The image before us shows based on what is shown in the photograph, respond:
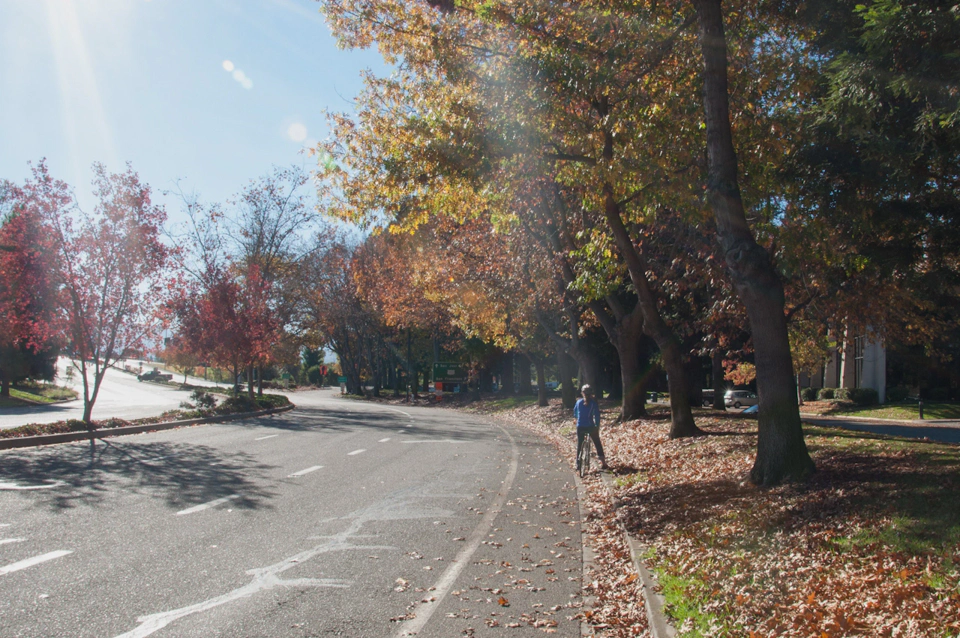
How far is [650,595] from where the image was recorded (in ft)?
20.1

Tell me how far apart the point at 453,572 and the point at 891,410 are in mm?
33985

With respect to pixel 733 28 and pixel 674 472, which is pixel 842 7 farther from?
pixel 674 472

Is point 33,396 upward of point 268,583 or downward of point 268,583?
downward

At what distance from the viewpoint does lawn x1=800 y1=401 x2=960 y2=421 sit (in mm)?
32875

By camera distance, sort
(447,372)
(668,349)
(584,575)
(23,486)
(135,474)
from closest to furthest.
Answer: (584,575), (23,486), (135,474), (668,349), (447,372)

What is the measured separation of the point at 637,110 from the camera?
12.2 metres

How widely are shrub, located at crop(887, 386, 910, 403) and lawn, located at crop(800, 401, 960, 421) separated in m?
2.09

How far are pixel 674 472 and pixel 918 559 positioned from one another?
6.49 meters

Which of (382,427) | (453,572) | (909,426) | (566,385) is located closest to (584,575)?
(453,572)

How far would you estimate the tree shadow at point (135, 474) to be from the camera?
396 inches

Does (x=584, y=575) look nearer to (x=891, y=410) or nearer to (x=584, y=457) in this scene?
(x=584, y=457)

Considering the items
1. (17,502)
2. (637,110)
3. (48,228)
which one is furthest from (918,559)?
(48,228)

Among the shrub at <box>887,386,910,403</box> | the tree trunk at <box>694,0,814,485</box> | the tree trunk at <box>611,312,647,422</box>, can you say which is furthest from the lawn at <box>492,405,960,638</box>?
the shrub at <box>887,386,910,403</box>

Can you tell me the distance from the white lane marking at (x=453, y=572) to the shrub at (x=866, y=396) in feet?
109
